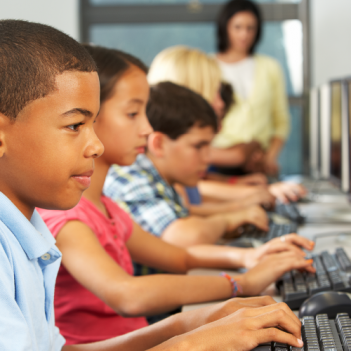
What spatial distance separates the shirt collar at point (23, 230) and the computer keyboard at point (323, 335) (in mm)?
288

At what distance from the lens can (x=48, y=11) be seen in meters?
3.24

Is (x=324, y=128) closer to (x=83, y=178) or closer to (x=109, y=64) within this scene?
(x=109, y=64)

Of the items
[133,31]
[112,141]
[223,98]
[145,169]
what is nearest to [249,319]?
[112,141]

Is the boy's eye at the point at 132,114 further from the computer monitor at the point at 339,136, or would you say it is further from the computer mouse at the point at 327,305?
the computer monitor at the point at 339,136

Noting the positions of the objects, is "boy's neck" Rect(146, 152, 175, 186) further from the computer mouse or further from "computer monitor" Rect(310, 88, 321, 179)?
"computer monitor" Rect(310, 88, 321, 179)

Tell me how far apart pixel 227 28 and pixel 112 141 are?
2243 millimetres

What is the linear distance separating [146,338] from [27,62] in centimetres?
42

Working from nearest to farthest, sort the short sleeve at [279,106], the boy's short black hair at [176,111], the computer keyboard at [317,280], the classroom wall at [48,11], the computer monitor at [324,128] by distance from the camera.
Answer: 1. the computer keyboard at [317,280]
2. the boy's short black hair at [176,111]
3. the computer monitor at [324,128]
4. the short sleeve at [279,106]
5. the classroom wall at [48,11]

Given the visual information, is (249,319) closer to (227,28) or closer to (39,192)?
(39,192)

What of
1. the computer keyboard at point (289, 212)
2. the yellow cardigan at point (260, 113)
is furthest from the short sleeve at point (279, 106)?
the computer keyboard at point (289, 212)

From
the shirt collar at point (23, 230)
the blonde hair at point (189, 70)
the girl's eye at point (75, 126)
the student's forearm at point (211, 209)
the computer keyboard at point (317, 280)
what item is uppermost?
the blonde hair at point (189, 70)

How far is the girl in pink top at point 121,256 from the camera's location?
2.62ft

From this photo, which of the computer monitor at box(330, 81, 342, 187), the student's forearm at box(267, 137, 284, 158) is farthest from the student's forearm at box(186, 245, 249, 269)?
the student's forearm at box(267, 137, 284, 158)

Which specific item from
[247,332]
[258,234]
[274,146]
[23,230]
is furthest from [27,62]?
[274,146]
